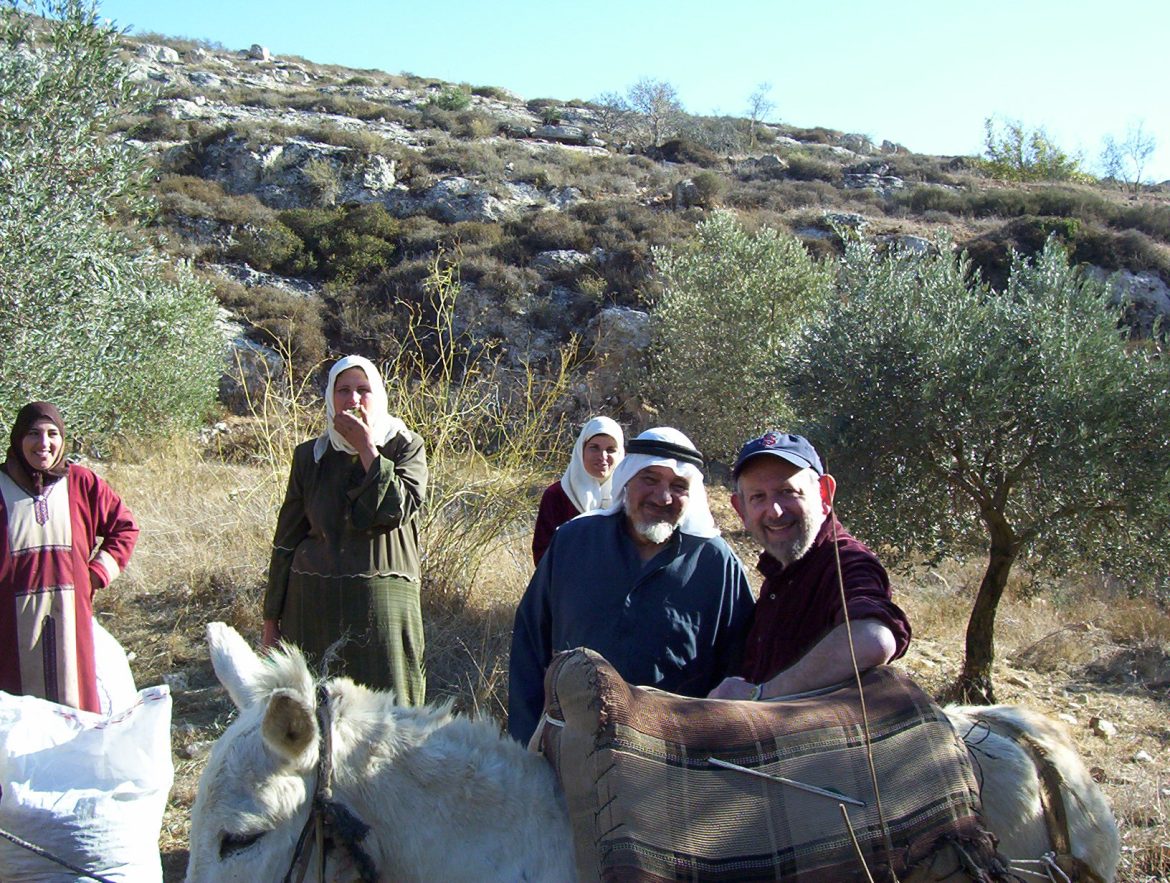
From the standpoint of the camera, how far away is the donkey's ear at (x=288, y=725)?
5.21ft

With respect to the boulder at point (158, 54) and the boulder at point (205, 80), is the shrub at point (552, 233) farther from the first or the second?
the boulder at point (158, 54)

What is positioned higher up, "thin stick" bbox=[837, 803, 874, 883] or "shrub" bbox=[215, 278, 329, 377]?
"shrub" bbox=[215, 278, 329, 377]

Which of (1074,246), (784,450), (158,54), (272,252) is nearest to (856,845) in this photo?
(784,450)

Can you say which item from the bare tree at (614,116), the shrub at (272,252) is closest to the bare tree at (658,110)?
the bare tree at (614,116)

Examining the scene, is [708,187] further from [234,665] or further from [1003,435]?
[234,665]

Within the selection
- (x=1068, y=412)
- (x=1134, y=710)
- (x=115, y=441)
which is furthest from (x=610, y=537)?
(x=115, y=441)

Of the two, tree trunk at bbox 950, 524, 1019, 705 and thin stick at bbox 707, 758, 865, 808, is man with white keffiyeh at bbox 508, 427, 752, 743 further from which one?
tree trunk at bbox 950, 524, 1019, 705

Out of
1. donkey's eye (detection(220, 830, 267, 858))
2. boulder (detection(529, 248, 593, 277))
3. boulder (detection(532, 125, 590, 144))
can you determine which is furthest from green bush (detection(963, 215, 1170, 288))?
donkey's eye (detection(220, 830, 267, 858))

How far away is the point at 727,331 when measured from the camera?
16.4 meters

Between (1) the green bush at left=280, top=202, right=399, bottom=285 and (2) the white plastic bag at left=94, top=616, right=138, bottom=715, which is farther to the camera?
(1) the green bush at left=280, top=202, right=399, bottom=285

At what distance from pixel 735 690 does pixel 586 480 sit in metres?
2.70

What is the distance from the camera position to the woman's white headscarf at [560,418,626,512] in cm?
467

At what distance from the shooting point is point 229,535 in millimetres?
7395

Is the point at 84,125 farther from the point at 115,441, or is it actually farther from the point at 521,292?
the point at 521,292
